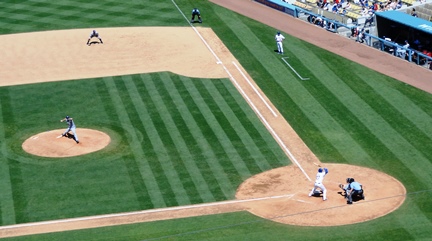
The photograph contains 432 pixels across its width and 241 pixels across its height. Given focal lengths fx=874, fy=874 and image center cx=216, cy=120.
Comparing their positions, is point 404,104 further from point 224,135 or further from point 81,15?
point 81,15

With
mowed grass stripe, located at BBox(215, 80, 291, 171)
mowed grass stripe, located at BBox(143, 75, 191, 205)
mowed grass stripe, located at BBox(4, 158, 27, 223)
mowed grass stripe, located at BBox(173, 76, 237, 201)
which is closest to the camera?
mowed grass stripe, located at BBox(4, 158, 27, 223)

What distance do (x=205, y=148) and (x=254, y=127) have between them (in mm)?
3890

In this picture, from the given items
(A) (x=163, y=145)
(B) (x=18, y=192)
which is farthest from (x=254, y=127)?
(B) (x=18, y=192)

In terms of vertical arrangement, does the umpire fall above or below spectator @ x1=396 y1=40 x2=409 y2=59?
below

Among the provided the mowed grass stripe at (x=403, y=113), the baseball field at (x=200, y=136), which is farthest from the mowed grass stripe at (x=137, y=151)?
the mowed grass stripe at (x=403, y=113)

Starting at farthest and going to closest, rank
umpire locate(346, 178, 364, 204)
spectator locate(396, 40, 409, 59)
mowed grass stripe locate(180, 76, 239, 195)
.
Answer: spectator locate(396, 40, 409, 59) < mowed grass stripe locate(180, 76, 239, 195) < umpire locate(346, 178, 364, 204)

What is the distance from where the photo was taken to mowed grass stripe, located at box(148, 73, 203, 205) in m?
41.0

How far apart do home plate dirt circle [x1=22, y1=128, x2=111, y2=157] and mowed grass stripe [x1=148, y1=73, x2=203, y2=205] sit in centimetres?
329

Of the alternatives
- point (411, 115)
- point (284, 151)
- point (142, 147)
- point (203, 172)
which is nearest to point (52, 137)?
point (142, 147)

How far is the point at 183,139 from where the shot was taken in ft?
151

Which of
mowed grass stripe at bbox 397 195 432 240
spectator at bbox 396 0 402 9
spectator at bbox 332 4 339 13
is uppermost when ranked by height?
spectator at bbox 332 4 339 13

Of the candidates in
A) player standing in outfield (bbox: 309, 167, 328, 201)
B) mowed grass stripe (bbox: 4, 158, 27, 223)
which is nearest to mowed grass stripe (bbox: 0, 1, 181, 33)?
mowed grass stripe (bbox: 4, 158, 27, 223)

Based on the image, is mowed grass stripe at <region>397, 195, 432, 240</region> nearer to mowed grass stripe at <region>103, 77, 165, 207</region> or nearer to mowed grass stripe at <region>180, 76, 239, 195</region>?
mowed grass stripe at <region>180, 76, 239, 195</region>

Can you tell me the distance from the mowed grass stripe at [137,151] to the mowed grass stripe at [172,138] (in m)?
1.34
